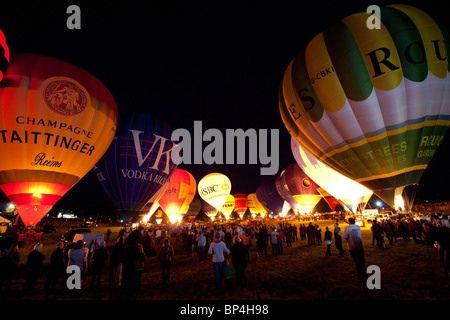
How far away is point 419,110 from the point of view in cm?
960

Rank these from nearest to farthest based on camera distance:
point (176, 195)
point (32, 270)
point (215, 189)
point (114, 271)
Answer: point (32, 270) → point (114, 271) → point (176, 195) → point (215, 189)

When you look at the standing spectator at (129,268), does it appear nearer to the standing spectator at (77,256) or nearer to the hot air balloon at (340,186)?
the standing spectator at (77,256)

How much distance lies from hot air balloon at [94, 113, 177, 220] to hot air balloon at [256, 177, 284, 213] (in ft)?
135

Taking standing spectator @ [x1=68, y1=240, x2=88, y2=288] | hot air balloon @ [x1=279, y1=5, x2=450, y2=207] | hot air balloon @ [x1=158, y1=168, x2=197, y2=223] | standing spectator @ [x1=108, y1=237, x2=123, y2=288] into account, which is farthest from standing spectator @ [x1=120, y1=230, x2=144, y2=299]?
hot air balloon @ [x1=158, y1=168, x2=197, y2=223]

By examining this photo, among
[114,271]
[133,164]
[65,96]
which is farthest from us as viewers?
[133,164]

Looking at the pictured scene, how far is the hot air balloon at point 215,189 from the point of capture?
40.8 m

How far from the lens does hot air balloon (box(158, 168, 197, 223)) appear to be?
3072 cm

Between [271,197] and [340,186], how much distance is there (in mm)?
36992

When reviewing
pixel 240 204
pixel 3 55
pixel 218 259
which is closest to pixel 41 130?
pixel 3 55

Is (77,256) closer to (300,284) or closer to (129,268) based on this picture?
(129,268)

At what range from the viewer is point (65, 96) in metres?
11.8

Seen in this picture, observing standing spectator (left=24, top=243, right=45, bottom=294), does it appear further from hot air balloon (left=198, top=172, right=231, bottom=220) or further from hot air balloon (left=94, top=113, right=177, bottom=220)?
hot air balloon (left=198, top=172, right=231, bottom=220)

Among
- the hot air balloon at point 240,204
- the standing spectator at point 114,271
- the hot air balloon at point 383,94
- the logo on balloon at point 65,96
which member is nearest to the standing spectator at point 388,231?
the hot air balloon at point 383,94
